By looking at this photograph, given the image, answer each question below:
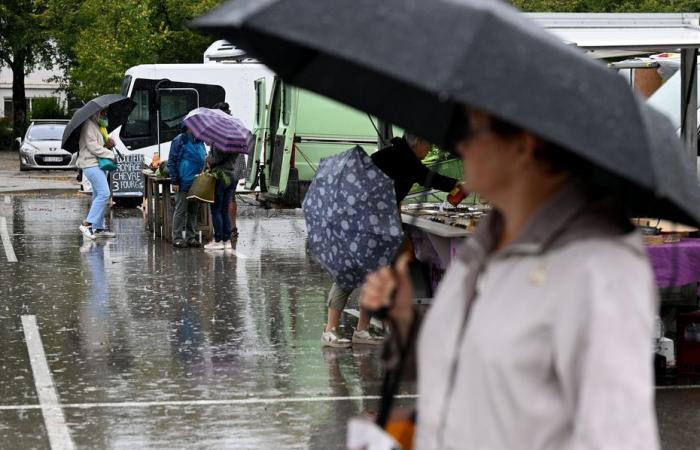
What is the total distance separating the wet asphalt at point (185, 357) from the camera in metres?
7.46

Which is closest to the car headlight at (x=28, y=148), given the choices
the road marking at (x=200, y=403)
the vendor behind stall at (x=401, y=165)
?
the vendor behind stall at (x=401, y=165)

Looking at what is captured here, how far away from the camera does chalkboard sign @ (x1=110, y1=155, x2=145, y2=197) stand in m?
23.9

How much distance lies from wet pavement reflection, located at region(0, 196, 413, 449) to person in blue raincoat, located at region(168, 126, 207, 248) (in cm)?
56

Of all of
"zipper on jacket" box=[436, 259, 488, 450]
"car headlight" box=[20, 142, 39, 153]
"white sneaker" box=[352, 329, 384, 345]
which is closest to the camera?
"zipper on jacket" box=[436, 259, 488, 450]

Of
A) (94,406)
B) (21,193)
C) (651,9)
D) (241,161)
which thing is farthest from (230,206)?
(651,9)

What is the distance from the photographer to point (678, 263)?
8.34m

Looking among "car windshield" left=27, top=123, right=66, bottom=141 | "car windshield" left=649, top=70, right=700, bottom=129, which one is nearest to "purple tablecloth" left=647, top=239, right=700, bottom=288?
"car windshield" left=649, top=70, right=700, bottom=129

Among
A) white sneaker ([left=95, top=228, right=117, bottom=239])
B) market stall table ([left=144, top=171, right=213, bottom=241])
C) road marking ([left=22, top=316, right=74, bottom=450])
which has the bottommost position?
Result: road marking ([left=22, top=316, right=74, bottom=450])

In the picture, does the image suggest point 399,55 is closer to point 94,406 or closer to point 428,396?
point 428,396

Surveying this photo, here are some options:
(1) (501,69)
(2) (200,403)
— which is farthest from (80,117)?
(1) (501,69)

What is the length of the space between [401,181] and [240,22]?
6817 mm

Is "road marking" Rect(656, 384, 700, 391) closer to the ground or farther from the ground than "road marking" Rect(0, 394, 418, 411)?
farther from the ground

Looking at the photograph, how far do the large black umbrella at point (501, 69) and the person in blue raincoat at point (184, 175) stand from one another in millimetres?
14257

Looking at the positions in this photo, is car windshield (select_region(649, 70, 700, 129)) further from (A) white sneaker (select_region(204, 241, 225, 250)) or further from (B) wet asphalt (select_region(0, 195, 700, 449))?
(A) white sneaker (select_region(204, 241, 225, 250))
